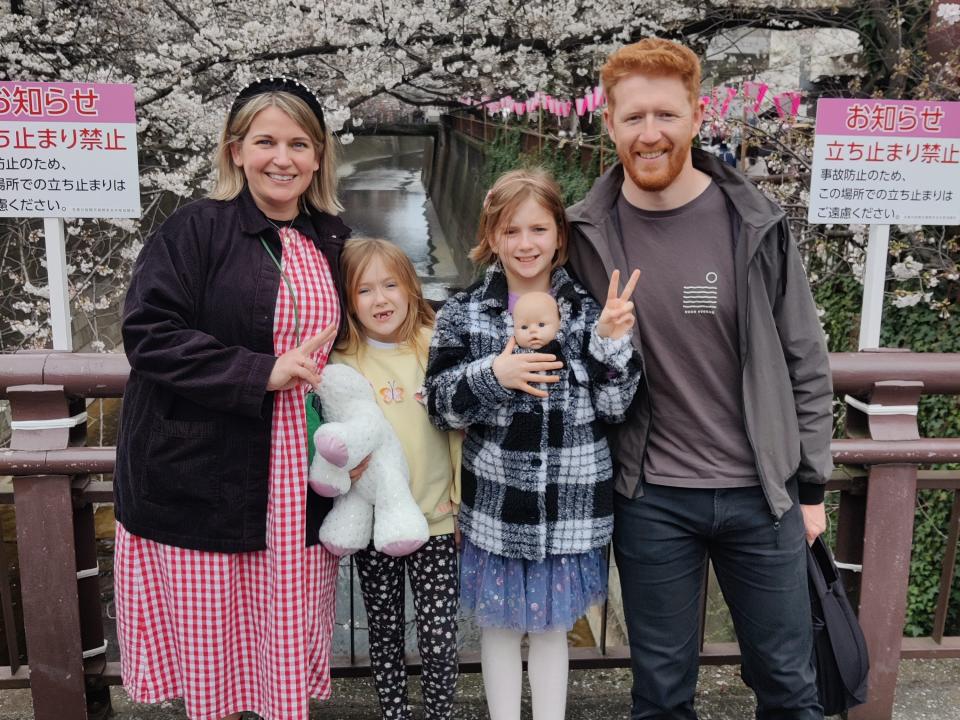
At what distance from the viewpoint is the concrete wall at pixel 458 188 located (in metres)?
18.5

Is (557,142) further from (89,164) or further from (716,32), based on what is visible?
(89,164)

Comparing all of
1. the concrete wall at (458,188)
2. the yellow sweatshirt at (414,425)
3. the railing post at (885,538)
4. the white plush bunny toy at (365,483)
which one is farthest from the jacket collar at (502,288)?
the concrete wall at (458,188)

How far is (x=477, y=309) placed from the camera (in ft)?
6.73

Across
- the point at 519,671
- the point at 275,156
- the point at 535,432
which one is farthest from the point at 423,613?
the point at 275,156

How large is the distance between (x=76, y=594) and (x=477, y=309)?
150 centimetres

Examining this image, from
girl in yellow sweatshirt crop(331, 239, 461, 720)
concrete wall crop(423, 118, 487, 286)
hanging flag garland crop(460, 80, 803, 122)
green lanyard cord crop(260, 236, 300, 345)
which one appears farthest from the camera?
concrete wall crop(423, 118, 487, 286)

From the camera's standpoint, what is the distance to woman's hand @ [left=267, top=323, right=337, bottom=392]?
190cm

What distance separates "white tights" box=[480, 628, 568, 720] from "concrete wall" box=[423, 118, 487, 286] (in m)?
11.9

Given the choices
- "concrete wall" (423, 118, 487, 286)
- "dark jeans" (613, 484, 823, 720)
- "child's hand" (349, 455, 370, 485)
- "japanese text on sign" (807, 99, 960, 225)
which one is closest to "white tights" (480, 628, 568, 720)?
"dark jeans" (613, 484, 823, 720)

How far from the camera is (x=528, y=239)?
197 centimetres

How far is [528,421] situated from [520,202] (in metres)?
0.54

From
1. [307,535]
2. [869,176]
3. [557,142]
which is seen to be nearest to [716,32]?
[557,142]

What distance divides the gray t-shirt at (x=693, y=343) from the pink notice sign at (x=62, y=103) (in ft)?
5.61

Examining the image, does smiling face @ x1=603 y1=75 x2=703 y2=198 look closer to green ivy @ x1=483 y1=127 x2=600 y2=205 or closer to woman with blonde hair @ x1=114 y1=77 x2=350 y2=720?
woman with blonde hair @ x1=114 y1=77 x2=350 y2=720
